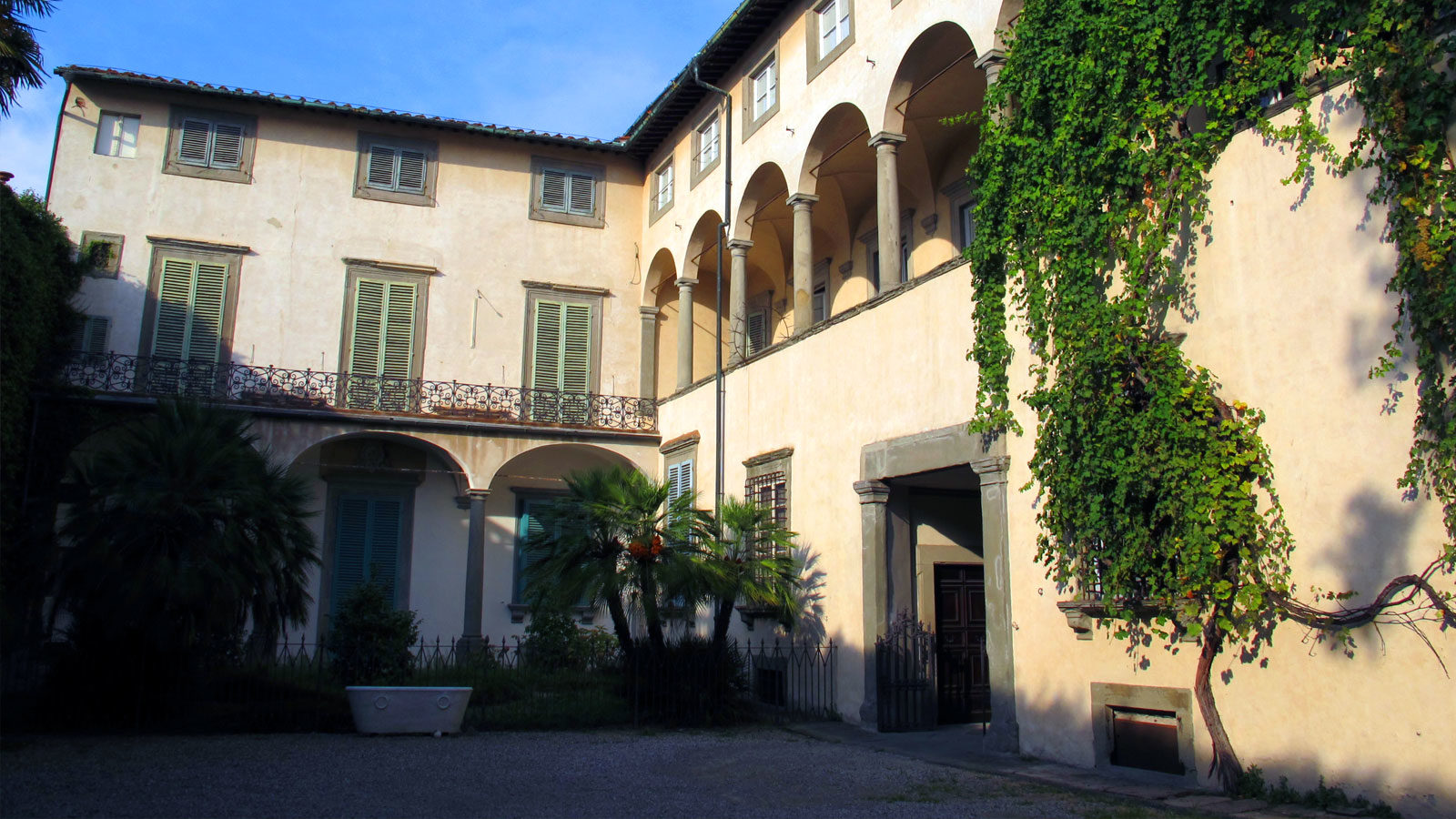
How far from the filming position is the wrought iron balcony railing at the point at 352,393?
660 inches

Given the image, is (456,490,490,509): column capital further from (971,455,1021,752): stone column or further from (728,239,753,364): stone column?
(971,455,1021,752): stone column

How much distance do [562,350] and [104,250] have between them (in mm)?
7173

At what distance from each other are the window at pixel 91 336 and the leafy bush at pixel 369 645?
672 centimetres

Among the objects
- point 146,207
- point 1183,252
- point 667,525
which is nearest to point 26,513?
point 146,207

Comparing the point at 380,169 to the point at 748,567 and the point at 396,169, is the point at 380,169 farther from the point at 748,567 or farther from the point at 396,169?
the point at 748,567

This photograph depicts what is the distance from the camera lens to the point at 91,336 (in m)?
17.0

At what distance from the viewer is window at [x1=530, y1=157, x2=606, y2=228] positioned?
1986cm

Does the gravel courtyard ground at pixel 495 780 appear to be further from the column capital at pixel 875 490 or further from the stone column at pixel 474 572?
the stone column at pixel 474 572

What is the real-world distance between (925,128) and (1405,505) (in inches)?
370

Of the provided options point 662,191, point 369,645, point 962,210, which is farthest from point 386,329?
point 962,210

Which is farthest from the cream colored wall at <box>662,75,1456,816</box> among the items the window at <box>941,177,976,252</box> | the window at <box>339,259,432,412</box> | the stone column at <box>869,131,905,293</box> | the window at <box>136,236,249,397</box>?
the window at <box>136,236,249,397</box>

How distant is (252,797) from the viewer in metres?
7.79

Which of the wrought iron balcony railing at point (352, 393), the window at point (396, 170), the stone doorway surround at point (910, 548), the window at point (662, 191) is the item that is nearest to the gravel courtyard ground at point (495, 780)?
the stone doorway surround at point (910, 548)

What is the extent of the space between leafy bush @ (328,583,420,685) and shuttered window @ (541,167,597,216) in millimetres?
8832
